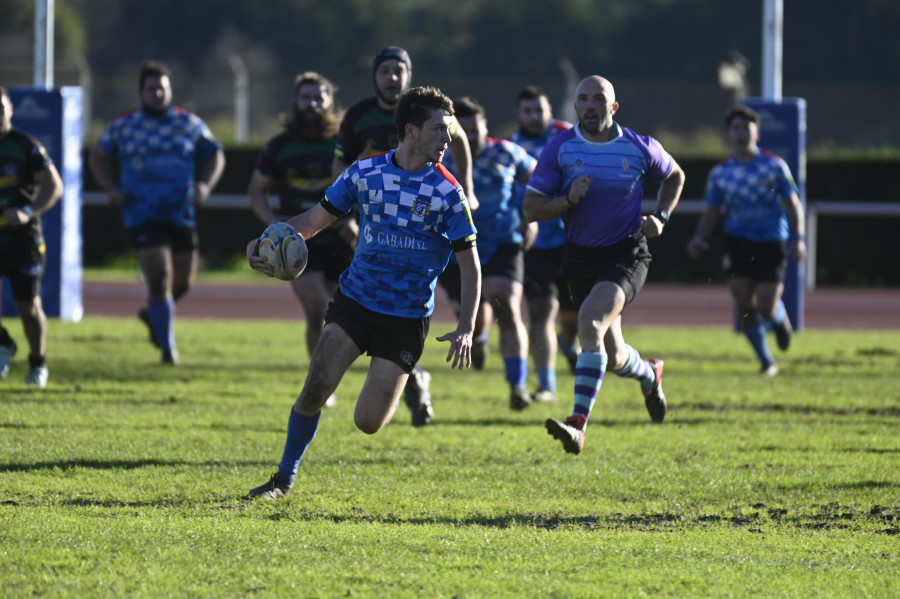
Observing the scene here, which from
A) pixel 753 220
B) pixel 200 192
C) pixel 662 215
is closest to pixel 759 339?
pixel 753 220

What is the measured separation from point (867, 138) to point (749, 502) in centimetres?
2057

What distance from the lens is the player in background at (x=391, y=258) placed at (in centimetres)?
626

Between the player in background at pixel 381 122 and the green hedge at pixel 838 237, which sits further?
the green hedge at pixel 838 237

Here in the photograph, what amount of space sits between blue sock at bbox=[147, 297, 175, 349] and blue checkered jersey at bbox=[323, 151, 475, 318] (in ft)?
17.6

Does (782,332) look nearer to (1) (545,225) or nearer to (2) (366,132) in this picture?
(1) (545,225)

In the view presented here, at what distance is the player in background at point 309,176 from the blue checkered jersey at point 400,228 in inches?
121

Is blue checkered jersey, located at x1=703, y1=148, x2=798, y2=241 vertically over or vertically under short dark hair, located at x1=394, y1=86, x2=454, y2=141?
under

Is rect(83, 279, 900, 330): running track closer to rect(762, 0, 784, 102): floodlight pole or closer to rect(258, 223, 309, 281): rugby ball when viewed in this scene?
rect(762, 0, 784, 102): floodlight pole

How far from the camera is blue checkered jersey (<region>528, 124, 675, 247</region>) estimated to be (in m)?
7.58

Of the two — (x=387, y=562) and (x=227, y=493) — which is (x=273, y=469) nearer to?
(x=227, y=493)

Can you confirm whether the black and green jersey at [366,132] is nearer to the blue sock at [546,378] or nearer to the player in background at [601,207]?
the player in background at [601,207]

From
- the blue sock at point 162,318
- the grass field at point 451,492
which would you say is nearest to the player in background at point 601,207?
the grass field at point 451,492

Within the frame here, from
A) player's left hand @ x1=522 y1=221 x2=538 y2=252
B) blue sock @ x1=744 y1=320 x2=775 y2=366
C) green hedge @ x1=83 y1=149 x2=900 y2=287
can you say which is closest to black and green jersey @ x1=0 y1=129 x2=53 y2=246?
player's left hand @ x1=522 y1=221 x2=538 y2=252

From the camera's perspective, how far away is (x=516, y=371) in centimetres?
963
